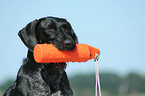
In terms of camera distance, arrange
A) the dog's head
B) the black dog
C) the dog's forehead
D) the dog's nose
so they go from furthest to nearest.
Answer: the dog's forehead, the dog's head, the black dog, the dog's nose

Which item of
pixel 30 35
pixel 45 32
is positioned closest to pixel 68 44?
pixel 45 32

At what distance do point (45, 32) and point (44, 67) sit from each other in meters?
0.64

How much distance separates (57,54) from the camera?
391cm

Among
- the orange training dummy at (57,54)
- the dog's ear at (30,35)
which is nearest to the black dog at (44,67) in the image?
the dog's ear at (30,35)

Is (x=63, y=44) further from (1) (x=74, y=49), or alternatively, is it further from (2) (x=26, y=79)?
(2) (x=26, y=79)

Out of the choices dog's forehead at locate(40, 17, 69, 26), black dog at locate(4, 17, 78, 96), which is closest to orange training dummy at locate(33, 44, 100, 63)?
black dog at locate(4, 17, 78, 96)

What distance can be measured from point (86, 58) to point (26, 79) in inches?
44.3

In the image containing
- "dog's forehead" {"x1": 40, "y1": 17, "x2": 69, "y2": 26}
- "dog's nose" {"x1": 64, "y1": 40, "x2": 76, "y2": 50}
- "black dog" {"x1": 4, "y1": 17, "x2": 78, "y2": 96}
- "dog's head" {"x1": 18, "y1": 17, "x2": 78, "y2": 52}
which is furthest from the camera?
"dog's forehead" {"x1": 40, "y1": 17, "x2": 69, "y2": 26}

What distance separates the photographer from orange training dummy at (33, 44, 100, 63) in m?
3.84

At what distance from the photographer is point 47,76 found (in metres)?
4.25

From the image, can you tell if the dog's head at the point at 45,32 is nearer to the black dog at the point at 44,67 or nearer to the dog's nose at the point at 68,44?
the black dog at the point at 44,67

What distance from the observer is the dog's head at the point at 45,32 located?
4.17 m

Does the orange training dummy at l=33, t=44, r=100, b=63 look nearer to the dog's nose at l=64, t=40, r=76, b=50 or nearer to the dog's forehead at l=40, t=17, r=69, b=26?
the dog's nose at l=64, t=40, r=76, b=50

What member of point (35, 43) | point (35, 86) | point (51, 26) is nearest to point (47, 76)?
point (35, 86)
